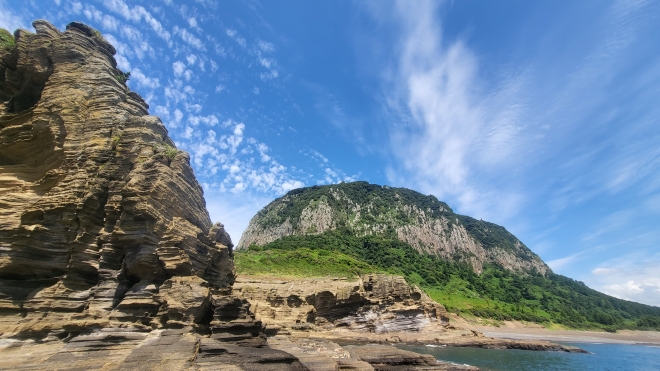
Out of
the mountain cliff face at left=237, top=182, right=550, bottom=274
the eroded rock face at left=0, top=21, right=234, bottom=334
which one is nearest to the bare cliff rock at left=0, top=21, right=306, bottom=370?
the eroded rock face at left=0, top=21, right=234, bottom=334

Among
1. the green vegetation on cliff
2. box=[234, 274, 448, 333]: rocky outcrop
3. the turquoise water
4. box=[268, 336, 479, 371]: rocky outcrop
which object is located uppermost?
the green vegetation on cliff

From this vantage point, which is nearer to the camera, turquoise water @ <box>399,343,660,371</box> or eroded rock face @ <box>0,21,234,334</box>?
eroded rock face @ <box>0,21,234,334</box>

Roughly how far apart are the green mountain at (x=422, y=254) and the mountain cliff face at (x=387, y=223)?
53cm

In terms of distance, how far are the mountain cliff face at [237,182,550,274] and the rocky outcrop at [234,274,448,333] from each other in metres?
78.2

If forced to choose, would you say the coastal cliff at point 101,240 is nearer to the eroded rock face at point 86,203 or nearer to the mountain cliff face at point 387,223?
the eroded rock face at point 86,203

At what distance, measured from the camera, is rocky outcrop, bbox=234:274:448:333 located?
50.5 meters

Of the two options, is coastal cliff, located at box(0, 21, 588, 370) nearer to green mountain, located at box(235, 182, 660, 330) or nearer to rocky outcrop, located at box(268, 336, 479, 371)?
rocky outcrop, located at box(268, 336, 479, 371)

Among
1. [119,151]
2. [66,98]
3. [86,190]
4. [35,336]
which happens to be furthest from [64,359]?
[66,98]

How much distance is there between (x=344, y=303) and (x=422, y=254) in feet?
305

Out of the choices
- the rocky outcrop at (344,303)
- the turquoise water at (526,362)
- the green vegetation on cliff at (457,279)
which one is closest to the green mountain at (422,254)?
the green vegetation on cliff at (457,279)

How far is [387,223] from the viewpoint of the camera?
15162cm

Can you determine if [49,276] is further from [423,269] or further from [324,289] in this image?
[423,269]

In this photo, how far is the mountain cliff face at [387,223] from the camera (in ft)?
466

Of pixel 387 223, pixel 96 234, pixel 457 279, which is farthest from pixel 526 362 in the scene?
pixel 387 223
